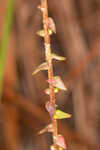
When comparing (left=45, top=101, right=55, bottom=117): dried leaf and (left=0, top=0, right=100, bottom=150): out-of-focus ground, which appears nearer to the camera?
(left=45, top=101, right=55, bottom=117): dried leaf

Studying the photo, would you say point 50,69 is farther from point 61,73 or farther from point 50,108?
point 61,73

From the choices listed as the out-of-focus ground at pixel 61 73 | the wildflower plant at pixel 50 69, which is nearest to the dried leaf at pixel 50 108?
the wildflower plant at pixel 50 69

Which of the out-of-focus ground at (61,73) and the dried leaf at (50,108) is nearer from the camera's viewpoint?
the dried leaf at (50,108)

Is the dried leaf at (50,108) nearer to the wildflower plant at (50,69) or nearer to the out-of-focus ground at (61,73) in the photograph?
the wildflower plant at (50,69)

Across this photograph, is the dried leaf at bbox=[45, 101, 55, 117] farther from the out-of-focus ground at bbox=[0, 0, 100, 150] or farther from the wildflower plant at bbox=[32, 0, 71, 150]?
the out-of-focus ground at bbox=[0, 0, 100, 150]

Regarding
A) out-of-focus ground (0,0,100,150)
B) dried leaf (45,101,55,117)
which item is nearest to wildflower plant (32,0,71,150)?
dried leaf (45,101,55,117)

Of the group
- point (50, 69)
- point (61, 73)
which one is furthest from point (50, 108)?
point (61, 73)

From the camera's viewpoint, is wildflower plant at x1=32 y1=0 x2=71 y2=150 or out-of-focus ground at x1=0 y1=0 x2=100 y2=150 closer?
wildflower plant at x1=32 y1=0 x2=71 y2=150

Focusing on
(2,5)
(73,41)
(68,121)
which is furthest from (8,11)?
(68,121)

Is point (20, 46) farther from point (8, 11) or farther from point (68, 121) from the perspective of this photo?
point (8, 11)
